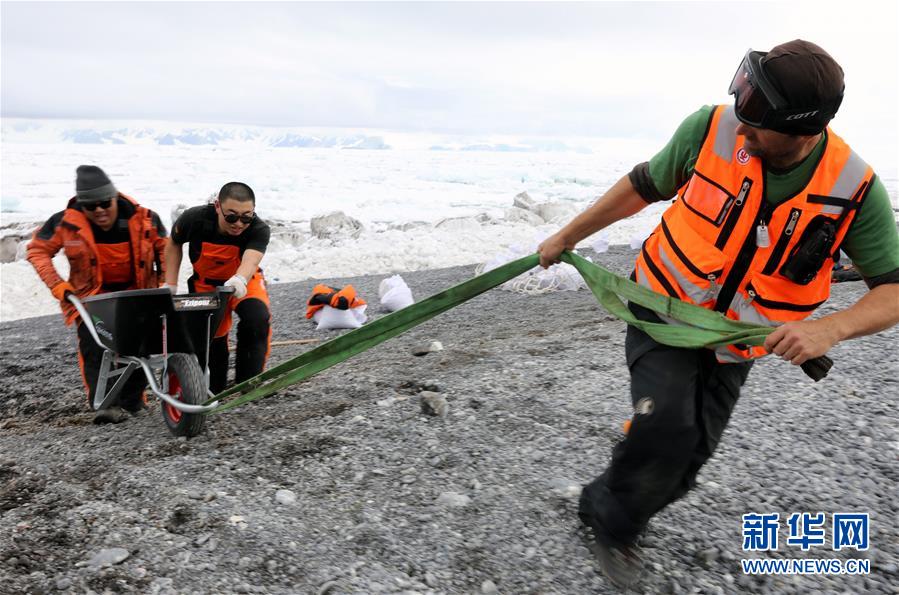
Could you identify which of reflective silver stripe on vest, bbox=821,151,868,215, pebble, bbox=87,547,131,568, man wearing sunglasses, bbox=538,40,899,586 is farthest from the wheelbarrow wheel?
reflective silver stripe on vest, bbox=821,151,868,215

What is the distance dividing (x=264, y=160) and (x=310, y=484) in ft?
206

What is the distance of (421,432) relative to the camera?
3473 mm

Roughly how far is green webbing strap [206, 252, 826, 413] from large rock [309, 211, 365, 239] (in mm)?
12900

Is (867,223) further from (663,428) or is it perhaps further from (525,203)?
(525,203)

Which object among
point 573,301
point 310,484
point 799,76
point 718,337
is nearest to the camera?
point 799,76

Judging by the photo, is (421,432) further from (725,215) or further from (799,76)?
(799,76)

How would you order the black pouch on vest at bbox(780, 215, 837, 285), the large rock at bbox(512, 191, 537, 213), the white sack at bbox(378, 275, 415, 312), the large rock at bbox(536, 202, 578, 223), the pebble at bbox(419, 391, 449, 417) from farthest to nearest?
the large rock at bbox(512, 191, 537, 213) → the large rock at bbox(536, 202, 578, 223) → the white sack at bbox(378, 275, 415, 312) → the pebble at bbox(419, 391, 449, 417) → the black pouch on vest at bbox(780, 215, 837, 285)

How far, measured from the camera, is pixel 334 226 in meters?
16.6

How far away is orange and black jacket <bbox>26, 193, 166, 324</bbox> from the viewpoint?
4.14 metres

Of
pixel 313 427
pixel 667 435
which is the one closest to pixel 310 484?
pixel 313 427

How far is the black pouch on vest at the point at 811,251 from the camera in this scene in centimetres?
188

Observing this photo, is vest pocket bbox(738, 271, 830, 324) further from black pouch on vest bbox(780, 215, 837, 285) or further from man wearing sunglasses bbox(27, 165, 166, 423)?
man wearing sunglasses bbox(27, 165, 166, 423)

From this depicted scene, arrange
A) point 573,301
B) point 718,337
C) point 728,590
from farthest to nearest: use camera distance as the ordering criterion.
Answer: point 573,301, point 728,590, point 718,337

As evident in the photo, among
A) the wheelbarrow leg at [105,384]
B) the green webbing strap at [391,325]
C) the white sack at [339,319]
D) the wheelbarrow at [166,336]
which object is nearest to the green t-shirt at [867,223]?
the green webbing strap at [391,325]
